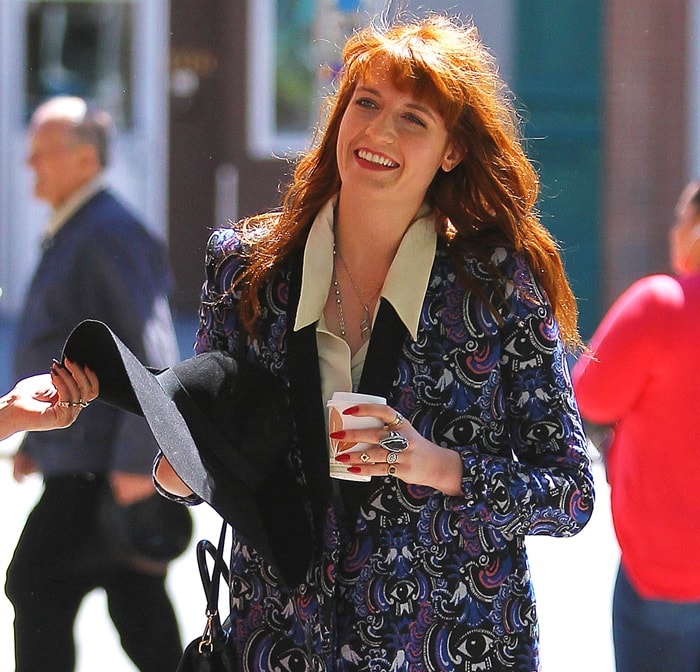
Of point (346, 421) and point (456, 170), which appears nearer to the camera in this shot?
point (346, 421)

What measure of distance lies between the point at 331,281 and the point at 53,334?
1.37m

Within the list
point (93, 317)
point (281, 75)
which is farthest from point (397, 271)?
point (281, 75)

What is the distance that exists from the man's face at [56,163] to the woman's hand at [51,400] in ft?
5.06

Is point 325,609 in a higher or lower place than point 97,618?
higher

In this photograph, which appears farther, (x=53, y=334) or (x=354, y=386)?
(x=53, y=334)

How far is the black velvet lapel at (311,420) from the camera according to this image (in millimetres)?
2039

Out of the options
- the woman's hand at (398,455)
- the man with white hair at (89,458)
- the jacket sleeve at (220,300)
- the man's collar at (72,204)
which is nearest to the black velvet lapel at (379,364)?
the woman's hand at (398,455)

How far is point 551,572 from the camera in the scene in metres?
4.76

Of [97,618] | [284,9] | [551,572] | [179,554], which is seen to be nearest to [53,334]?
[179,554]

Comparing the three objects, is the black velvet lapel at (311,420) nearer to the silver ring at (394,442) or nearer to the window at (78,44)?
the silver ring at (394,442)

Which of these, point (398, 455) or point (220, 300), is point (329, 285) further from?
point (398, 455)

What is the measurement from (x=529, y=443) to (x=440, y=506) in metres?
0.18

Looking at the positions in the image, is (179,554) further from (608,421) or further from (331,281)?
(331,281)

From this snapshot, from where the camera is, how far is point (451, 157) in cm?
217
